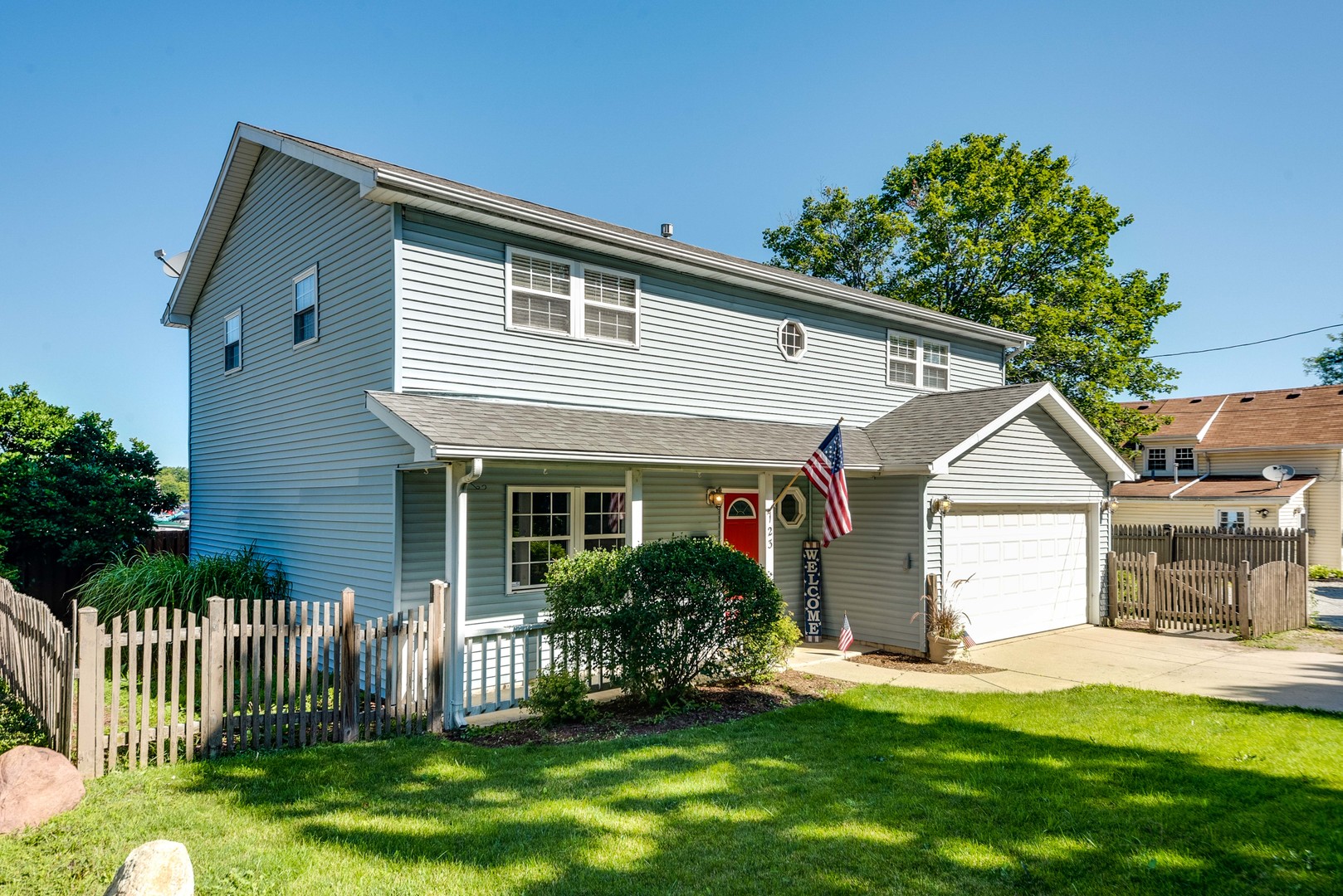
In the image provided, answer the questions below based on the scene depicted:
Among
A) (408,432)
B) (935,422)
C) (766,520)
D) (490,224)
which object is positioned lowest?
(766,520)

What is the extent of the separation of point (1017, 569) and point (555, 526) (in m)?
8.42

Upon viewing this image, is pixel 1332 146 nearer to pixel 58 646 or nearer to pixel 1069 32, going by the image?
pixel 1069 32

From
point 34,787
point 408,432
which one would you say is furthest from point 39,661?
point 408,432

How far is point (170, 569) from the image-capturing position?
442 inches

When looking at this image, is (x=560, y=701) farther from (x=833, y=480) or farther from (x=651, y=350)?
(x=651, y=350)

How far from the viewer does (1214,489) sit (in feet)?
91.5

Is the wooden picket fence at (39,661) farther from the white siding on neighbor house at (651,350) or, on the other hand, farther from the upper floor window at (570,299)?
the upper floor window at (570,299)

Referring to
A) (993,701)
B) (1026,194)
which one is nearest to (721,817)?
(993,701)

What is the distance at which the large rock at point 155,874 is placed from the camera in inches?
138

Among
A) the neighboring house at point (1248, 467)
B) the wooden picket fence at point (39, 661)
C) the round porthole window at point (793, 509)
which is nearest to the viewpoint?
the wooden picket fence at point (39, 661)

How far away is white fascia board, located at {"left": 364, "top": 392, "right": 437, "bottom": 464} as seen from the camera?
7.68 m

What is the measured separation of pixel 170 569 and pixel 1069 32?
17.2 m

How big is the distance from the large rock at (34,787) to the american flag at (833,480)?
27.0 ft

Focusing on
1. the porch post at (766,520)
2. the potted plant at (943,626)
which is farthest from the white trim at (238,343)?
the potted plant at (943,626)
